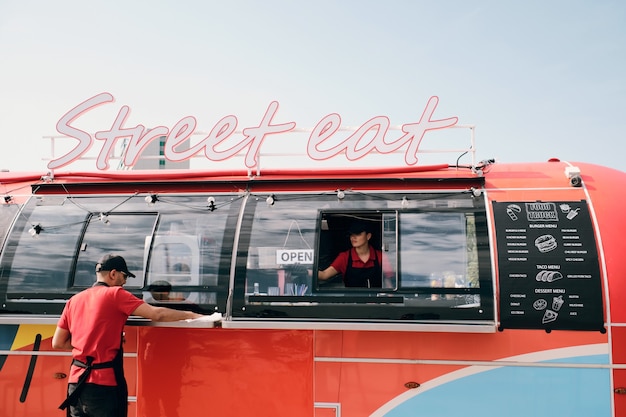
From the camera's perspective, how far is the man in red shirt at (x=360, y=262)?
5285 millimetres

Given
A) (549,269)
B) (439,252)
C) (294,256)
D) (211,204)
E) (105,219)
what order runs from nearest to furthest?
(549,269)
(439,252)
(294,256)
(211,204)
(105,219)

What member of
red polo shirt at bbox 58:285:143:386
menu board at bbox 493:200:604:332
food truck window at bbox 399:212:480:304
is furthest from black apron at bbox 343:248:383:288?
red polo shirt at bbox 58:285:143:386

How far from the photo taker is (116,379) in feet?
14.8

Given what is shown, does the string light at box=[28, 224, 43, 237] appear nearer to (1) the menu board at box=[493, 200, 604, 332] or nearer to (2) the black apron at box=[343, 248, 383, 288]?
(2) the black apron at box=[343, 248, 383, 288]

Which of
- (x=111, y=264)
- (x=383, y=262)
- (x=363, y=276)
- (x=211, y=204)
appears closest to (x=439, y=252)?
(x=383, y=262)

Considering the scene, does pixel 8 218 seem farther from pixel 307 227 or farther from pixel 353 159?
pixel 353 159

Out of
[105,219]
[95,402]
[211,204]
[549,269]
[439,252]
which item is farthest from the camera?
[105,219]

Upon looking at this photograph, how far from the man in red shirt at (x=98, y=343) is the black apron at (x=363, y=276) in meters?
1.63

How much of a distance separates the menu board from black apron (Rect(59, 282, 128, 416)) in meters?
3.15

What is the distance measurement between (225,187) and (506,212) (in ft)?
8.60

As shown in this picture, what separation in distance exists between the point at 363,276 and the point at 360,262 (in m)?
0.15

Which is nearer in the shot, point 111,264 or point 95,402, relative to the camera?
point 95,402

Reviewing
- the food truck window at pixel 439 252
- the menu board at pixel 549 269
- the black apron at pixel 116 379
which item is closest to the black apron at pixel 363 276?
the food truck window at pixel 439 252

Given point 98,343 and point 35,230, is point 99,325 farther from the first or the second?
point 35,230
